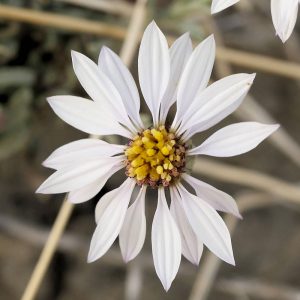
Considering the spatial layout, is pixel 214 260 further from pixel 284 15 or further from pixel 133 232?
pixel 284 15

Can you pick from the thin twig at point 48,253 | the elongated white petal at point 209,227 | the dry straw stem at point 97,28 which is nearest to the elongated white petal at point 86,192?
the elongated white petal at point 209,227

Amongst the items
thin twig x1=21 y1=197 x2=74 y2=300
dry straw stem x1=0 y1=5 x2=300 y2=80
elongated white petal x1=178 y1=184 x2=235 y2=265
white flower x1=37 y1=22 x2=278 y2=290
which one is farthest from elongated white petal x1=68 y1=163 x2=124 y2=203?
dry straw stem x1=0 y1=5 x2=300 y2=80

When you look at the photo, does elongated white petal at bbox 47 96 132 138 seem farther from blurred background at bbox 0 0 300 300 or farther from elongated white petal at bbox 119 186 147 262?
blurred background at bbox 0 0 300 300

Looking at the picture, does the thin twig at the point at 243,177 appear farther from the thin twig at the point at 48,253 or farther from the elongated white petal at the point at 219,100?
the elongated white petal at the point at 219,100

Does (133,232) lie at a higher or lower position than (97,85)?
lower

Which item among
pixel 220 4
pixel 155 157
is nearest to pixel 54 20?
pixel 155 157
